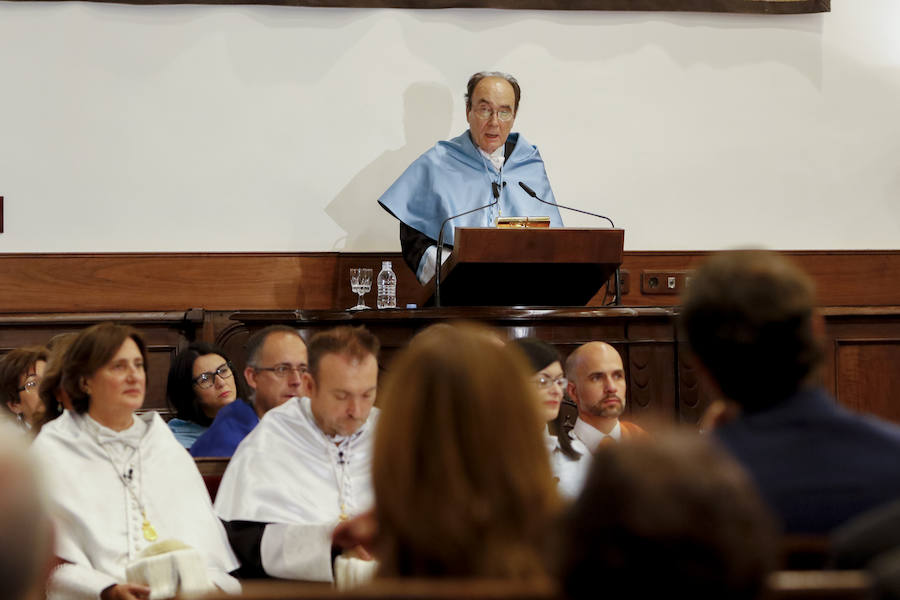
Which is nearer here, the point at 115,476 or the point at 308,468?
the point at 115,476

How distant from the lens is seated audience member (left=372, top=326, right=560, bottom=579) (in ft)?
5.03

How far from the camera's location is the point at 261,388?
4.66 meters

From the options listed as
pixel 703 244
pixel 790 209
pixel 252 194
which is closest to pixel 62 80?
pixel 252 194

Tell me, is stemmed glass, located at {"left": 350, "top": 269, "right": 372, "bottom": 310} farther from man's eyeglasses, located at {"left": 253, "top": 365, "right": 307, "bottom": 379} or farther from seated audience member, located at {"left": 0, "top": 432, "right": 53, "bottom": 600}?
seated audience member, located at {"left": 0, "top": 432, "right": 53, "bottom": 600}

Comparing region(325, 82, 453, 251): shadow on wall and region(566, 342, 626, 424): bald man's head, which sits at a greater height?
region(325, 82, 453, 251): shadow on wall

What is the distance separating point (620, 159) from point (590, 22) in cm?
98

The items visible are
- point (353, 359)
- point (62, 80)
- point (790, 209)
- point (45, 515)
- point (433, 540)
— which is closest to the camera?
point (45, 515)

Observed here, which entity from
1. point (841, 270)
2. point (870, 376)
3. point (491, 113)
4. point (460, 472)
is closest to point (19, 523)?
point (460, 472)

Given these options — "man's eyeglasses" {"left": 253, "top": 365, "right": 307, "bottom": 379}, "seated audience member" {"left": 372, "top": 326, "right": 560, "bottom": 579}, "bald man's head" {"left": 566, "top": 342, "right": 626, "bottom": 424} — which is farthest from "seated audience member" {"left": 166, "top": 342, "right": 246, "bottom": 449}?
"seated audience member" {"left": 372, "top": 326, "right": 560, "bottom": 579}

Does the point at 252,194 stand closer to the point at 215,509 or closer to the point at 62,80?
the point at 62,80

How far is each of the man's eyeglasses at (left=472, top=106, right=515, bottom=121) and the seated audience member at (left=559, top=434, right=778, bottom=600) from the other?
5.57m

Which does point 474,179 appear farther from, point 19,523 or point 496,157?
point 19,523

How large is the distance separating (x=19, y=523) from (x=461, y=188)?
5.75 m

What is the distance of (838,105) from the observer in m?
7.96
